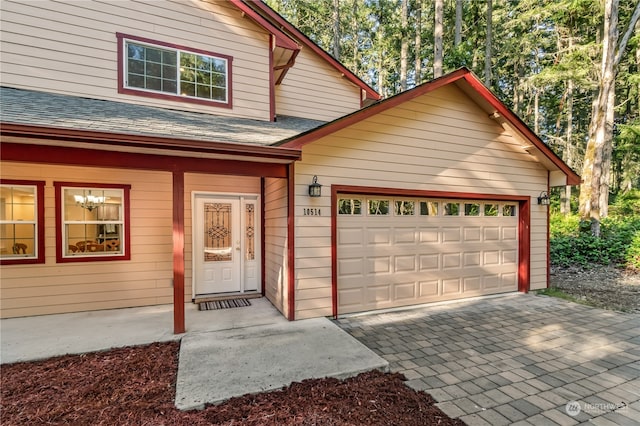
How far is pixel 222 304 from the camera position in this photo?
565cm

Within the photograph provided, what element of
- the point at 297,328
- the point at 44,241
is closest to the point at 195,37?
the point at 44,241

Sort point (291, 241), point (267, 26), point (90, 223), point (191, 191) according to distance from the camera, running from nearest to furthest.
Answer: point (291, 241)
point (90, 223)
point (191, 191)
point (267, 26)

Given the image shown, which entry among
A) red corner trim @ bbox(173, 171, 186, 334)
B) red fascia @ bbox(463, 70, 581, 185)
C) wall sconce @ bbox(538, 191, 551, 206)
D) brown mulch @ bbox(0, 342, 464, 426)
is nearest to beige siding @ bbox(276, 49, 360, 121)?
red fascia @ bbox(463, 70, 581, 185)

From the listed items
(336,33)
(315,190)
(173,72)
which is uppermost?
(336,33)

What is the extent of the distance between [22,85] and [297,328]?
235 inches

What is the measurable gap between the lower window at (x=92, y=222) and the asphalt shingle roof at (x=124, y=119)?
4.45 ft

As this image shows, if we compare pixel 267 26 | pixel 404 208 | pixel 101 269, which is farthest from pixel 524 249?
pixel 101 269

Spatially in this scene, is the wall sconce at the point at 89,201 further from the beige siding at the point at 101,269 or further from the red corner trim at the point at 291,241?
the red corner trim at the point at 291,241

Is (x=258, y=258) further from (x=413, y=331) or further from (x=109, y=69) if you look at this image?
(x=109, y=69)

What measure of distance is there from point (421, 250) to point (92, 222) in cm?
591

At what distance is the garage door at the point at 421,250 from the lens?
17.4 feet

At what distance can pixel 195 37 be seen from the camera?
6.11 meters

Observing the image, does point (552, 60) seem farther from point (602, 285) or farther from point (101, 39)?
point (101, 39)

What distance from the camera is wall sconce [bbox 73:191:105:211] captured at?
17.5 ft
